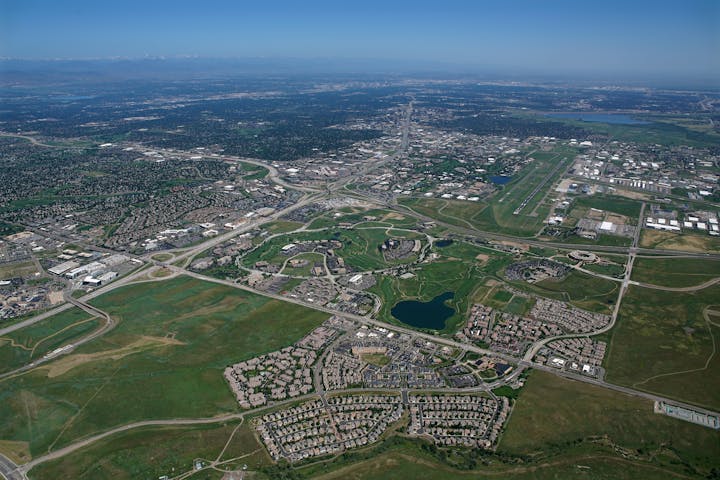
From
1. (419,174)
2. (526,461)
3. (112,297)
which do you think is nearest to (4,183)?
(112,297)

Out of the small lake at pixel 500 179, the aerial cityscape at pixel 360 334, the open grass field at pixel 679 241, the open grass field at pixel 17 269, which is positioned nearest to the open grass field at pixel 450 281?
the aerial cityscape at pixel 360 334

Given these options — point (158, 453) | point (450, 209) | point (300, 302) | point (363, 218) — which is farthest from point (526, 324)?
point (450, 209)

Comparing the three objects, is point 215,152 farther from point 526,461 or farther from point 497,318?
point 526,461

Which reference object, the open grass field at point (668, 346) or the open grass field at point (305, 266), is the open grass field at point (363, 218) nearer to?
the open grass field at point (305, 266)

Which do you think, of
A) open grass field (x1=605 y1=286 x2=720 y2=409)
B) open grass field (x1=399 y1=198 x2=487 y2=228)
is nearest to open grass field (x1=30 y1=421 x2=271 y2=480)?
open grass field (x1=605 y1=286 x2=720 y2=409)

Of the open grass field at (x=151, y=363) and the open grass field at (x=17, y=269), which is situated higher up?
the open grass field at (x=17, y=269)

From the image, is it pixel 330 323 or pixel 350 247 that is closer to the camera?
pixel 330 323

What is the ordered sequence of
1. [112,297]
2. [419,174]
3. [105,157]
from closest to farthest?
[112,297]
[419,174]
[105,157]
